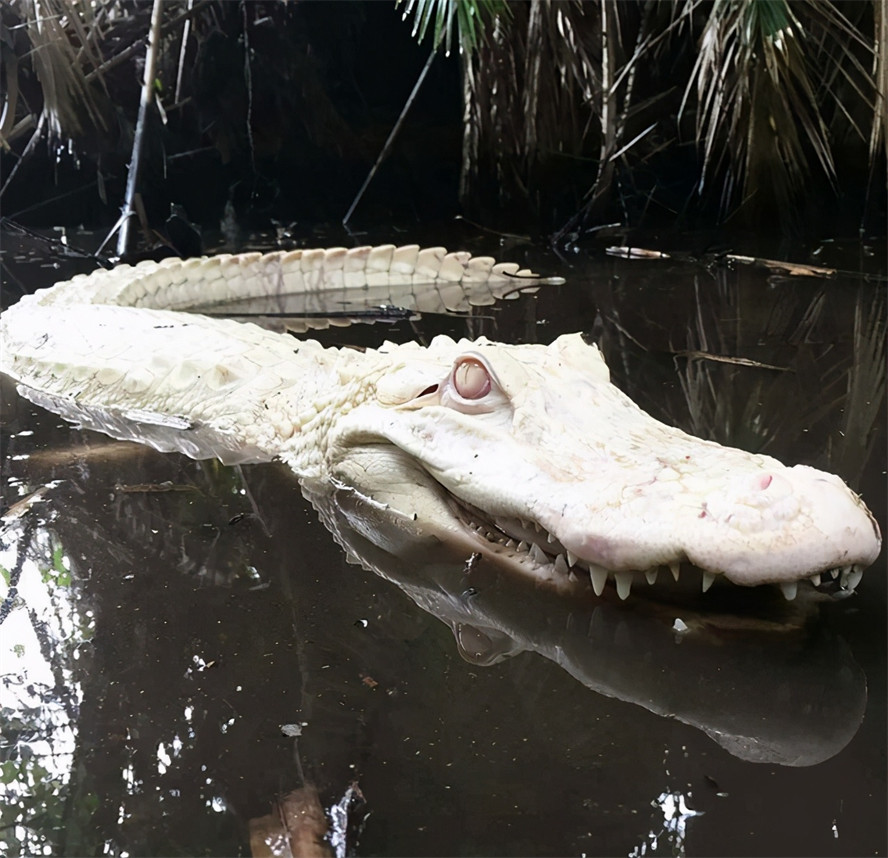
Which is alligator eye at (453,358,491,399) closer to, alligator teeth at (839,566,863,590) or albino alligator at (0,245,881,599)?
albino alligator at (0,245,881,599)

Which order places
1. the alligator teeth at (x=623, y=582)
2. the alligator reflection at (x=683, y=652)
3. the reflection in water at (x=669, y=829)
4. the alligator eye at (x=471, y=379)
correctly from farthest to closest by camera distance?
1. the alligator eye at (x=471, y=379)
2. the alligator teeth at (x=623, y=582)
3. the alligator reflection at (x=683, y=652)
4. the reflection in water at (x=669, y=829)

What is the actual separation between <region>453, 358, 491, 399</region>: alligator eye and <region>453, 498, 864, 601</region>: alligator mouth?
28 cm

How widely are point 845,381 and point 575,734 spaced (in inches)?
101

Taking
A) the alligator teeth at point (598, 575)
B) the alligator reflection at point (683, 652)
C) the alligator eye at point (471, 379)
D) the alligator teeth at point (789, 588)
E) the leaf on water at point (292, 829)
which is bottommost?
the alligator reflection at point (683, 652)

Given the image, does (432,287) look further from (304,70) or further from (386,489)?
(304,70)

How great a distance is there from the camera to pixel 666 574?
219cm

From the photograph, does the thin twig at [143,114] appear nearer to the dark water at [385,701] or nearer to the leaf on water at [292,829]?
the dark water at [385,701]

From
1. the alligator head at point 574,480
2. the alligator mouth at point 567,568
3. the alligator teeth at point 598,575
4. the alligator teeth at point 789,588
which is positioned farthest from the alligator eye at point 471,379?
the alligator teeth at point 789,588

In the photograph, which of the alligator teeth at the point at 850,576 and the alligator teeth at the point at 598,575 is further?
the alligator teeth at the point at 598,575

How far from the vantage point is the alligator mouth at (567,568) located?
2.04m

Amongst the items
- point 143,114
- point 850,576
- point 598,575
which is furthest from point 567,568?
point 143,114

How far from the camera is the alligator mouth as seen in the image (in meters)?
2.04

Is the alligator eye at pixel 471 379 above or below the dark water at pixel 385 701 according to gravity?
above

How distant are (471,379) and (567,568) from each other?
53 centimetres
